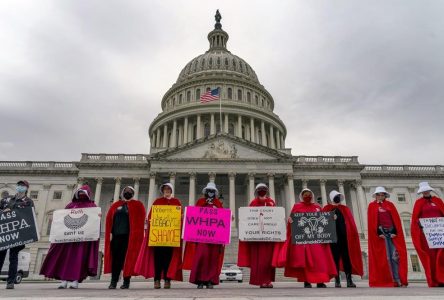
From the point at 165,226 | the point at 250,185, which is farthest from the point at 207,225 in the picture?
the point at 250,185

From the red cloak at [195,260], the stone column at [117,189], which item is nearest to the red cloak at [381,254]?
the red cloak at [195,260]

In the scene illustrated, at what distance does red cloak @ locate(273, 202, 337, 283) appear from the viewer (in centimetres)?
912

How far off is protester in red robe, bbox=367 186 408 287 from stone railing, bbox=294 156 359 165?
3370 cm

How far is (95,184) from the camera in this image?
43.6 m

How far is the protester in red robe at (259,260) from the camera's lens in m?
9.44

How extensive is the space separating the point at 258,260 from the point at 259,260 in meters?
0.04

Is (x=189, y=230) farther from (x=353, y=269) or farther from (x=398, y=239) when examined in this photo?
(x=398, y=239)

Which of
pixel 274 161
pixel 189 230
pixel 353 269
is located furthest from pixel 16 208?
pixel 274 161

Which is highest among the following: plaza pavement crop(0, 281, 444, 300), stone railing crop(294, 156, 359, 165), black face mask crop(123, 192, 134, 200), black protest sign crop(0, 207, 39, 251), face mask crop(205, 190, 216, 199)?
stone railing crop(294, 156, 359, 165)

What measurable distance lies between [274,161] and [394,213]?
102ft

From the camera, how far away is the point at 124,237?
9.45 metres

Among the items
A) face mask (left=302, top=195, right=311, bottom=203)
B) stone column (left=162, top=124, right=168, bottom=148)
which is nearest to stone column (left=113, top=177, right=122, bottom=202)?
stone column (left=162, top=124, right=168, bottom=148)

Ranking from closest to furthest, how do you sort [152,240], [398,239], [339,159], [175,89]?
1. [152,240]
2. [398,239]
3. [339,159]
4. [175,89]

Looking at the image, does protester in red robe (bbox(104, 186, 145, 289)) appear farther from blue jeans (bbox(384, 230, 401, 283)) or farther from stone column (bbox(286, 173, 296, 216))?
stone column (bbox(286, 173, 296, 216))
